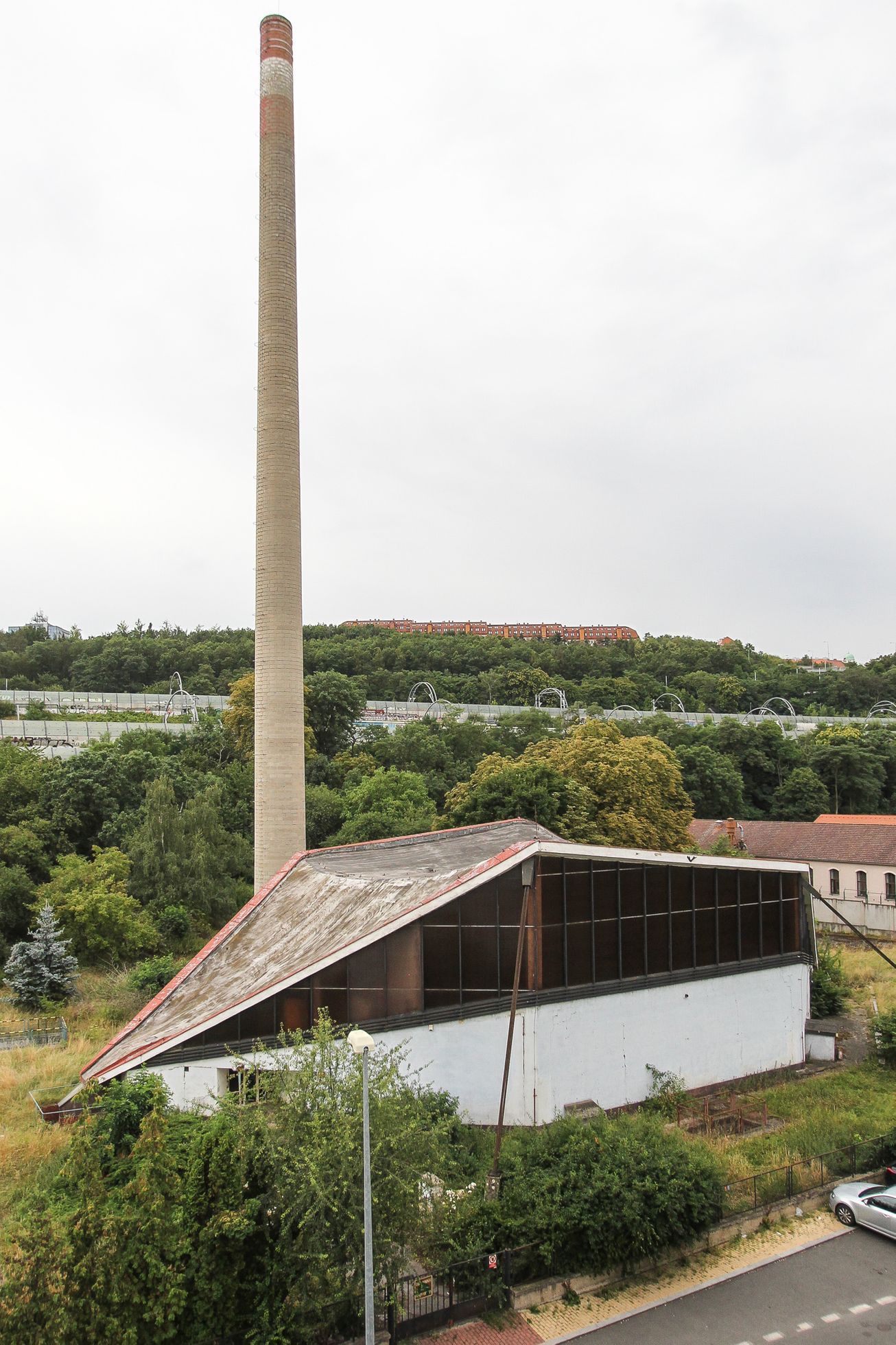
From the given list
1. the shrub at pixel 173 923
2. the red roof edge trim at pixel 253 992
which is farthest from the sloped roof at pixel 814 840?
the red roof edge trim at pixel 253 992

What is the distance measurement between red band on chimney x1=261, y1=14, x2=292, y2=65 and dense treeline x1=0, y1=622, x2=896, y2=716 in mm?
62918

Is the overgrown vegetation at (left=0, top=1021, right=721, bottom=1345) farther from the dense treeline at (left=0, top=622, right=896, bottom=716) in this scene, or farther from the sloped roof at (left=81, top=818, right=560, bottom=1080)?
the dense treeline at (left=0, top=622, right=896, bottom=716)

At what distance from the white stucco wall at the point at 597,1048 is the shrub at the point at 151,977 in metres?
13.0

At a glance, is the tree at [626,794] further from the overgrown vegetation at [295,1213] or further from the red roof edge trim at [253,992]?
the overgrown vegetation at [295,1213]

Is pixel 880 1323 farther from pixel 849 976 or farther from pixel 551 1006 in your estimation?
pixel 849 976

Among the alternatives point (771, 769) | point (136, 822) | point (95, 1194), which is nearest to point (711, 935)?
point (95, 1194)

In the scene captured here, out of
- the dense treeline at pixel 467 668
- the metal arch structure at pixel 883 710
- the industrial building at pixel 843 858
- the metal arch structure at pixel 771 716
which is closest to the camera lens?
the industrial building at pixel 843 858

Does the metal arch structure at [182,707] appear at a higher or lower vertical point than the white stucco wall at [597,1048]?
A: higher

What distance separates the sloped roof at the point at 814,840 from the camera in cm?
4753

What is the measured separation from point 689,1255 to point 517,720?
58.1 m

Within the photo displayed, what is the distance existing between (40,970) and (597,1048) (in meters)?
20.0

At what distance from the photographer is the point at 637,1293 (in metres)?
14.6

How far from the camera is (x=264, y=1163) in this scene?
13.0m

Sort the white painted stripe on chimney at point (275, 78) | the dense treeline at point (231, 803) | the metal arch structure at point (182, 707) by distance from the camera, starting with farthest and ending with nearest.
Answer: the metal arch structure at point (182, 707) < the dense treeline at point (231, 803) < the white painted stripe on chimney at point (275, 78)
